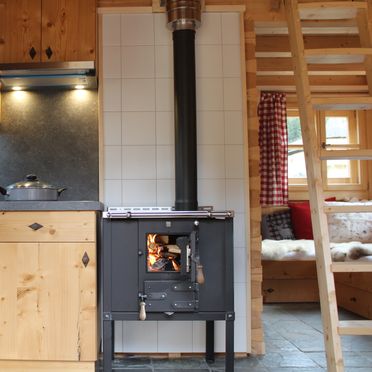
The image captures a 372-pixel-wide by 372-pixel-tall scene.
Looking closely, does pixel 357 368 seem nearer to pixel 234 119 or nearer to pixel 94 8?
pixel 234 119

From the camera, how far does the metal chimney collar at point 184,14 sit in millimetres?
2584

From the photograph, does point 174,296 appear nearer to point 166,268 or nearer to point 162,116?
point 166,268

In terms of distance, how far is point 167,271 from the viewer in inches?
88.5

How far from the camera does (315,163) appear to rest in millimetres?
2145

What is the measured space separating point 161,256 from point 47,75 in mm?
1256

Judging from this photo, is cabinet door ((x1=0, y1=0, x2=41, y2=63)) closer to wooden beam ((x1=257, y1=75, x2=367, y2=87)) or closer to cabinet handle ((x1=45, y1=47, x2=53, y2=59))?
cabinet handle ((x1=45, y1=47, x2=53, y2=59))

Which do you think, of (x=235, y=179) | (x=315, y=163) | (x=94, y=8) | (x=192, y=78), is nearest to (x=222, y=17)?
(x=192, y=78)

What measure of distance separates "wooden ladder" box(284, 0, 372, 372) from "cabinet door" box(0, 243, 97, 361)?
1120 mm

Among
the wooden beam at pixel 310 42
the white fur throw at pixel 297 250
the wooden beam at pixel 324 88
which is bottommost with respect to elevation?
the white fur throw at pixel 297 250

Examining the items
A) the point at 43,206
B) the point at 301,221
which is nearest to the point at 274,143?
the point at 301,221

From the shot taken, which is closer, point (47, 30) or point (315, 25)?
point (47, 30)

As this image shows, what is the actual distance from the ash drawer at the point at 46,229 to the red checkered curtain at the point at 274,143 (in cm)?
288

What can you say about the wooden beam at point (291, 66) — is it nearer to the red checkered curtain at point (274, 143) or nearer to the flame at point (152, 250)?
the red checkered curtain at point (274, 143)

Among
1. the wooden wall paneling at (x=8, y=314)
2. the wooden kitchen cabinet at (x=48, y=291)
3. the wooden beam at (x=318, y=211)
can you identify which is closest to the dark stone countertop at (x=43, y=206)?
the wooden kitchen cabinet at (x=48, y=291)
